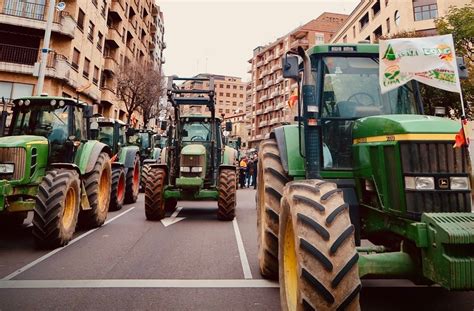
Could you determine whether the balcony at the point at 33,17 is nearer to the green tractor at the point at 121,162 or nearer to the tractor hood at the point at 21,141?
the green tractor at the point at 121,162

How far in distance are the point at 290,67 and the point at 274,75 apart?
67.6 m

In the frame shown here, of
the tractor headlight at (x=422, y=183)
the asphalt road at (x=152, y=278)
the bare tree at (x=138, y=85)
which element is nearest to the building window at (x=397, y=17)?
the bare tree at (x=138, y=85)

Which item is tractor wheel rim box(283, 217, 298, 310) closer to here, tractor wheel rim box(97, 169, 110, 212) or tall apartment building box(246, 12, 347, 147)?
tractor wheel rim box(97, 169, 110, 212)

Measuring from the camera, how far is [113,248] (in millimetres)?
5625

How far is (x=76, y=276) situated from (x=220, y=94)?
11143cm

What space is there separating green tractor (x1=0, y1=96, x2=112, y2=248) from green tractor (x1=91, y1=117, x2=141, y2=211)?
179 centimetres

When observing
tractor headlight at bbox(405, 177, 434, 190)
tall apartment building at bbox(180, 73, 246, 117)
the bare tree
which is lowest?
tractor headlight at bbox(405, 177, 434, 190)

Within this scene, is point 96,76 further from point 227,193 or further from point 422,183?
point 422,183

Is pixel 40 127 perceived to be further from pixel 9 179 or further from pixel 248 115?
pixel 248 115

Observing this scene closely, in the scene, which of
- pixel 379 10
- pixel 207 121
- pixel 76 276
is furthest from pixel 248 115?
pixel 76 276

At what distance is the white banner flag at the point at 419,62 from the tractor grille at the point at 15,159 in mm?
5535

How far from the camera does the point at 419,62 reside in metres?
2.76

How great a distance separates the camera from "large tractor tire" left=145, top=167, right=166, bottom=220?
7.96 m

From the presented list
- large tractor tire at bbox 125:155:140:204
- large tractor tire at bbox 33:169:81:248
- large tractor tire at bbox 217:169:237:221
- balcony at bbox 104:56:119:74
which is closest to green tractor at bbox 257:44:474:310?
large tractor tire at bbox 33:169:81:248
